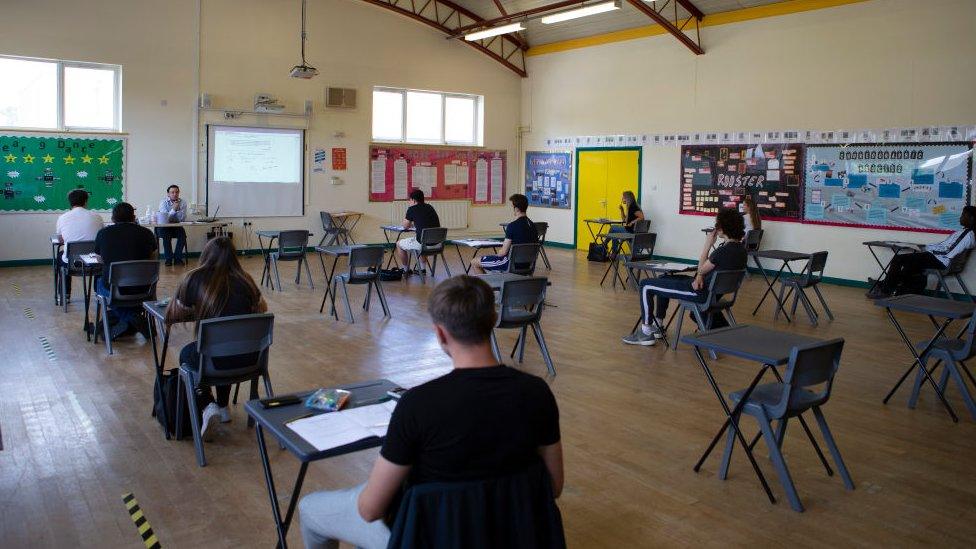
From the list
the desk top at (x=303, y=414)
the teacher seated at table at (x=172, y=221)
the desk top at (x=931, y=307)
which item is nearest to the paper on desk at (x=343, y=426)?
the desk top at (x=303, y=414)

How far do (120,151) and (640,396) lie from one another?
934 centimetres

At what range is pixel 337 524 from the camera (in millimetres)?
2207

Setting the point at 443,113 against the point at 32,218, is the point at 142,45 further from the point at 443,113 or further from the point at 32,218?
the point at 443,113

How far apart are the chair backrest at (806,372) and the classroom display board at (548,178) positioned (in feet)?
38.0

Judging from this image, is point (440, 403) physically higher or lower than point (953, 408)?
higher

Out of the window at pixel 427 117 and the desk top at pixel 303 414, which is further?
the window at pixel 427 117

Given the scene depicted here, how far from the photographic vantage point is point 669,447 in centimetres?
429

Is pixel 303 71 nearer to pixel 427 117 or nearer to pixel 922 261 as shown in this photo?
pixel 427 117

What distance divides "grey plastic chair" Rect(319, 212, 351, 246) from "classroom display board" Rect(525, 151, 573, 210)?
13.3 feet

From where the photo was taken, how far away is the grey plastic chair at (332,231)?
1330 cm

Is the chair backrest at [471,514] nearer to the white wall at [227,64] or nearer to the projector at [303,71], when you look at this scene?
the projector at [303,71]

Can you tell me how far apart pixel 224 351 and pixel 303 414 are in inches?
62.1

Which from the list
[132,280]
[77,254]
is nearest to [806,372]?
[132,280]

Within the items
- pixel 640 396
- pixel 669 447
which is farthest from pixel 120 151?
pixel 669 447
